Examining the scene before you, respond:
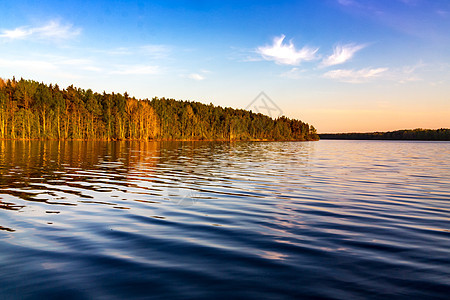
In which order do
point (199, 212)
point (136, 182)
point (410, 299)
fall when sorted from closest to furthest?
point (410, 299), point (199, 212), point (136, 182)

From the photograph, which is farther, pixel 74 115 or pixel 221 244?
pixel 74 115

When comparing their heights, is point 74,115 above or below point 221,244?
above

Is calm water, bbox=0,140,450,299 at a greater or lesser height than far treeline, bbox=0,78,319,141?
lesser

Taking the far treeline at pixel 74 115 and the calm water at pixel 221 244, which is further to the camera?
the far treeline at pixel 74 115

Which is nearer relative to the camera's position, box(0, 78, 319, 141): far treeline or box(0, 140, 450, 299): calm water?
box(0, 140, 450, 299): calm water

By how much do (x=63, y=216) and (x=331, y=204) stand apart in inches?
423

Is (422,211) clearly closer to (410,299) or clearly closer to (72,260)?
(410,299)

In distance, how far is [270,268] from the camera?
6.90 metres

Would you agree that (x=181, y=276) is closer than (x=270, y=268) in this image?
Yes

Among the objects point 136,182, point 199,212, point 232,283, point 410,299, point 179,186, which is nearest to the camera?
point 410,299

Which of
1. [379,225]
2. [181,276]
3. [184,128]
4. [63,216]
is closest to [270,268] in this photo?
[181,276]

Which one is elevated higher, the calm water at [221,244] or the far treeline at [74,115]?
the far treeline at [74,115]

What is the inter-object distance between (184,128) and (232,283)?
602 feet

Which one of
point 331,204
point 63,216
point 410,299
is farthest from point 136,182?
point 410,299
